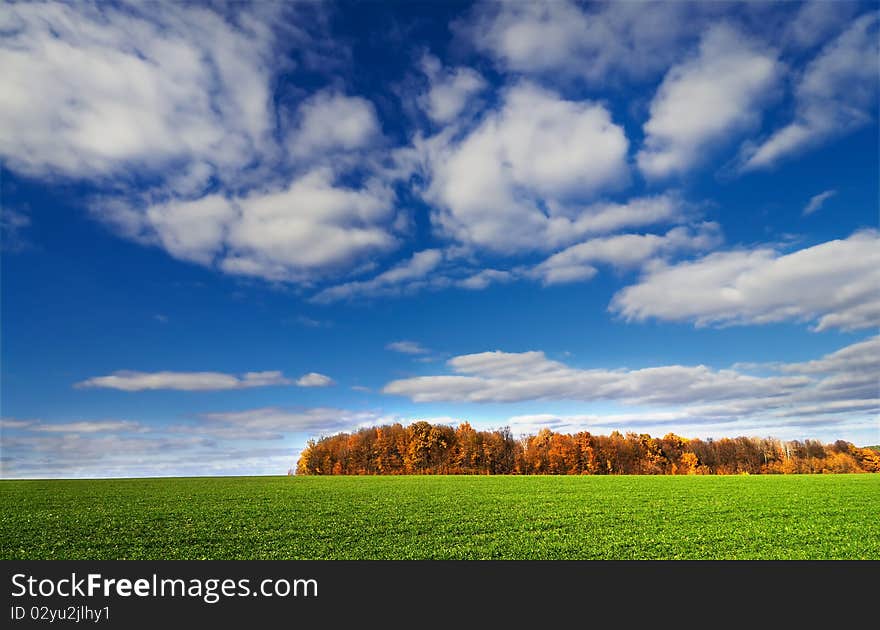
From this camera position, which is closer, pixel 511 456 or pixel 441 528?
pixel 441 528

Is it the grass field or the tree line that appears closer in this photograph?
the grass field

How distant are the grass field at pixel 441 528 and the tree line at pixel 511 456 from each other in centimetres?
8468

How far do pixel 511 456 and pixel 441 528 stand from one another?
105 m

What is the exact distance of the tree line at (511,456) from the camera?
391ft

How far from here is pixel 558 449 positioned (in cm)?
12556

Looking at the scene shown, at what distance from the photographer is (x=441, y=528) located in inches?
907

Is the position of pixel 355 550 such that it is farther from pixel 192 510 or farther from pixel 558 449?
pixel 558 449

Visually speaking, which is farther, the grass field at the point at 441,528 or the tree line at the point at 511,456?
the tree line at the point at 511,456

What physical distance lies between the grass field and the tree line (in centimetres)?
8468

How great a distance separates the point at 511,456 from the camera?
405 ft

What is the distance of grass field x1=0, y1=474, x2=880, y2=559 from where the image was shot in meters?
18.1

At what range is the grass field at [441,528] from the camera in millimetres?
18125
